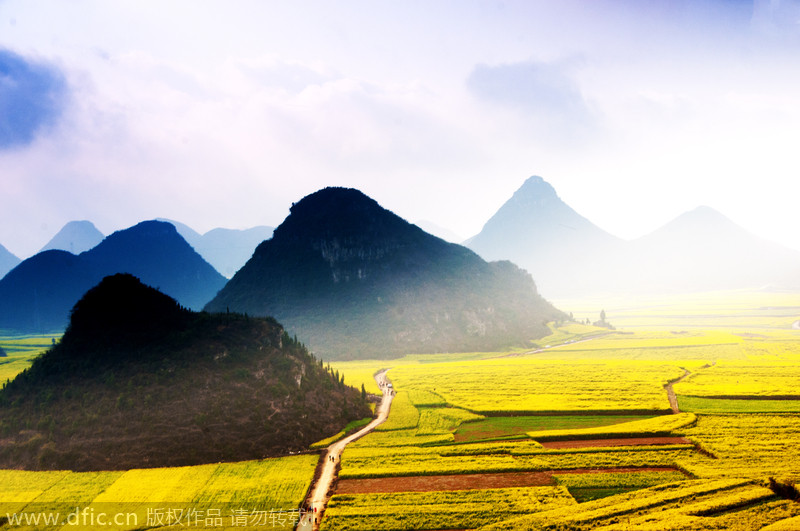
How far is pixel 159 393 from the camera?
57.2 meters

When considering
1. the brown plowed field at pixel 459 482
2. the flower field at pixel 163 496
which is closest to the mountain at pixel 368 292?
the flower field at pixel 163 496

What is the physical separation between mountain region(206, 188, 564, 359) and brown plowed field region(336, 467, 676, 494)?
97.5m

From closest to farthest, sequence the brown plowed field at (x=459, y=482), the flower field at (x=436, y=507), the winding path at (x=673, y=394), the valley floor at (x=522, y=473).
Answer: the flower field at (x=436, y=507) → the valley floor at (x=522, y=473) → the brown plowed field at (x=459, y=482) → the winding path at (x=673, y=394)

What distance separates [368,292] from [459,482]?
421ft

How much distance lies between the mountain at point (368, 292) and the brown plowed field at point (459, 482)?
97.5m

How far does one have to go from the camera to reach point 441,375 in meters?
96.1

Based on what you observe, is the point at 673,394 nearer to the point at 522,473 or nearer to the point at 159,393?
the point at 522,473

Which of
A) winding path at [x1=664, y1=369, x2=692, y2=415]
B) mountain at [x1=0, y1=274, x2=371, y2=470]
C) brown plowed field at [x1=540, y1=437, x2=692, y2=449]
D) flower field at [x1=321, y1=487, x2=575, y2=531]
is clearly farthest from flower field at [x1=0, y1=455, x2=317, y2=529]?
winding path at [x1=664, y1=369, x2=692, y2=415]

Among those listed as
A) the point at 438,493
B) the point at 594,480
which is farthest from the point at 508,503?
the point at 594,480

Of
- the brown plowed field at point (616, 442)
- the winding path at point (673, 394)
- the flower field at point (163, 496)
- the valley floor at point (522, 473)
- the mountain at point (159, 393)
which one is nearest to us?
the valley floor at point (522, 473)

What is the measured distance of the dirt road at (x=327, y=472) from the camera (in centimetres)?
3584

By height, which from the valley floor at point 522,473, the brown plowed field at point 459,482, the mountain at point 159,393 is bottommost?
the brown plowed field at point 459,482

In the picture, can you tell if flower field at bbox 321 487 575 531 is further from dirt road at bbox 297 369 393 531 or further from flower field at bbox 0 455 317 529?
flower field at bbox 0 455 317 529

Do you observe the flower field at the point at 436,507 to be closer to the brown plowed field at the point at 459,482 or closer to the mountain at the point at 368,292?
the brown plowed field at the point at 459,482
